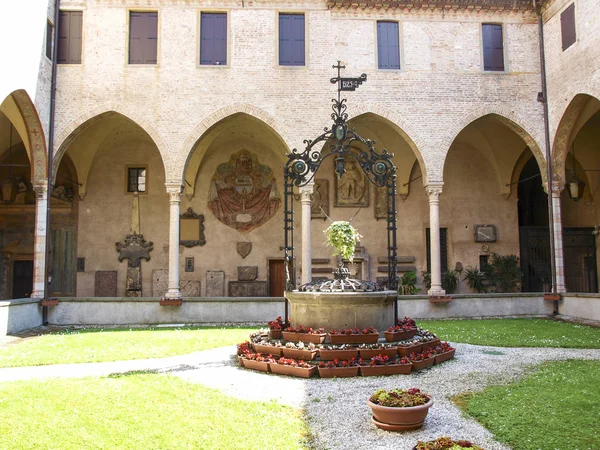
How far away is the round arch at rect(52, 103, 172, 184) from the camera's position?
52.6 feet

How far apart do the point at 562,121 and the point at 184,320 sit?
12928 mm

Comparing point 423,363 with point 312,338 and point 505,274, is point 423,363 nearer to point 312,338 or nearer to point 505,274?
point 312,338

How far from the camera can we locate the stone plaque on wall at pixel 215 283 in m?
20.0

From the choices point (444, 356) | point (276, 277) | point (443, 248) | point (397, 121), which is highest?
point (397, 121)

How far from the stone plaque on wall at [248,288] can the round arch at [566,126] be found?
1090 centimetres

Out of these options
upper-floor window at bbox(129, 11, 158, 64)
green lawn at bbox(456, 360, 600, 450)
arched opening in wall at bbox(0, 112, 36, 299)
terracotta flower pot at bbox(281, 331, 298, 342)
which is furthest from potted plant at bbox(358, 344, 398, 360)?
arched opening in wall at bbox(0, 112, 36, 299)

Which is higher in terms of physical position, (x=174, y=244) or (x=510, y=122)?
(x=510, y=122)

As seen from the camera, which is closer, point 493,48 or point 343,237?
point 343,237

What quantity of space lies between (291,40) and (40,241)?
992cm

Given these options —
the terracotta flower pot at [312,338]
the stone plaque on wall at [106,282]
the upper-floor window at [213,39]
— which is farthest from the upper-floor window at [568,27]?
the stone plaque on wall at [106,282]

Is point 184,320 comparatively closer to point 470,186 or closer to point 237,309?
point 237,309

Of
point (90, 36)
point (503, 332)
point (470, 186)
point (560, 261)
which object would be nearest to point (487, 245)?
point (470, 186)

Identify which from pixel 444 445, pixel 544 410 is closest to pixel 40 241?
pixel 544 410

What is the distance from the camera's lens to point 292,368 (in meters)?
8.10
